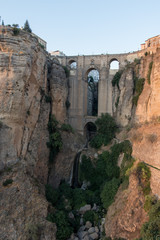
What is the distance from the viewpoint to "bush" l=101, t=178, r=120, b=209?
49.5 ft

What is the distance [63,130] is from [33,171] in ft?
19.6

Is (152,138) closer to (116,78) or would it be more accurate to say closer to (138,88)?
(138,88)

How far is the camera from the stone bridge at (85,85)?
24719 mm

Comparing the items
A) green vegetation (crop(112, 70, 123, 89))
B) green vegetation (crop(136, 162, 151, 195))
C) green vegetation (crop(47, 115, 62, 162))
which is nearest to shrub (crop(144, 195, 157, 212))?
green vegetation (crop(136, 162, 151, 195))

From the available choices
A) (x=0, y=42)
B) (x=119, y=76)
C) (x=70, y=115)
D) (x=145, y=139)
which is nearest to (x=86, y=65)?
(x=119, y=76)

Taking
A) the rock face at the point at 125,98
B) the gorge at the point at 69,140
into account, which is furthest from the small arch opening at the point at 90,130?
the rock face at the point at 125,98

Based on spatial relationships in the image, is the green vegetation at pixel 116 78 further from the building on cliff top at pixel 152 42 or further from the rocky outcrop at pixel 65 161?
the rocky outcrop at pixel 65 161

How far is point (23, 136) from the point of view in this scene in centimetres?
1739

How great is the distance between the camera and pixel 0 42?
52.6 feet

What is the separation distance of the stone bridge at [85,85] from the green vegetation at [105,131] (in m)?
1.73

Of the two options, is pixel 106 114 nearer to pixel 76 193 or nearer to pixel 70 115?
pixel 70 115

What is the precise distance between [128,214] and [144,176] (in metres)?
2.71

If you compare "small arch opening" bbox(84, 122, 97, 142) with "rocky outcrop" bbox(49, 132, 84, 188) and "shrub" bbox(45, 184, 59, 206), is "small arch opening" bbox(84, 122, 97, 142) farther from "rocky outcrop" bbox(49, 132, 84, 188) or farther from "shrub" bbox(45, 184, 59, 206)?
"shrub" bbox(45, 184, 59, 206)

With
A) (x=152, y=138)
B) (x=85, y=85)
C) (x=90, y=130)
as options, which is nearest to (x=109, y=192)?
(x=152, y=138)
